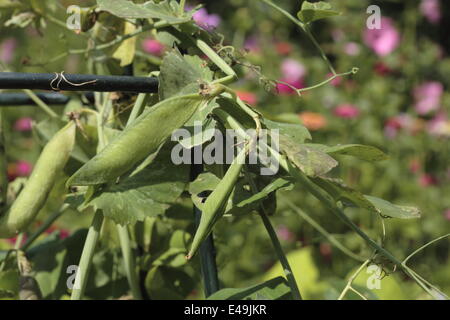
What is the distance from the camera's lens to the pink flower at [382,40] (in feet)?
8.18

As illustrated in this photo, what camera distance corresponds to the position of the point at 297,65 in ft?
8.07

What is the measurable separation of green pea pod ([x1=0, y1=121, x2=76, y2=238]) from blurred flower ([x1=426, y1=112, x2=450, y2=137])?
6.13ft

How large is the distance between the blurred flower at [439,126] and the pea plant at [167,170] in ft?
5.44

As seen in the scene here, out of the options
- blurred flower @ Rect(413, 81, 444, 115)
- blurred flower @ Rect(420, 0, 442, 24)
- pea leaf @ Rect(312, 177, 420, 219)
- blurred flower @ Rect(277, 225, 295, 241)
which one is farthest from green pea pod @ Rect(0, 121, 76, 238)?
blurred flower @ Rect(420, 0, 442, 24)

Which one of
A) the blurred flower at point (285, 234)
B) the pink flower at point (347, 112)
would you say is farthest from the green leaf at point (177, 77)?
the pink flower at point (347, 112)

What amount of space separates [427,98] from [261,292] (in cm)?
212

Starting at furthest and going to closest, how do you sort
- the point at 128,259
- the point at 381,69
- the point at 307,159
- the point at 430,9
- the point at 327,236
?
1. the point at 430,9
2. the point at 381,69
3. the point at 327,236
4. the point at 128,259
5. the point at 307,159

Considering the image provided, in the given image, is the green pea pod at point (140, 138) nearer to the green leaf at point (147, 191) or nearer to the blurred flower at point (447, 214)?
the green leaf at point (147, 191)

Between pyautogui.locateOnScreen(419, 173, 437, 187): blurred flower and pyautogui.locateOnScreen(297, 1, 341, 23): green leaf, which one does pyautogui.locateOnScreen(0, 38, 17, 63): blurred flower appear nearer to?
pyautogui.locateOnScreen(419, 173, 437, 187): blurred flower

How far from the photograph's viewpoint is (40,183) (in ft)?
1.77

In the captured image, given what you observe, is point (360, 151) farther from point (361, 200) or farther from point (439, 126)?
point (439, 126)

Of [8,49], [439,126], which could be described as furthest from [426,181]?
[8,49]
